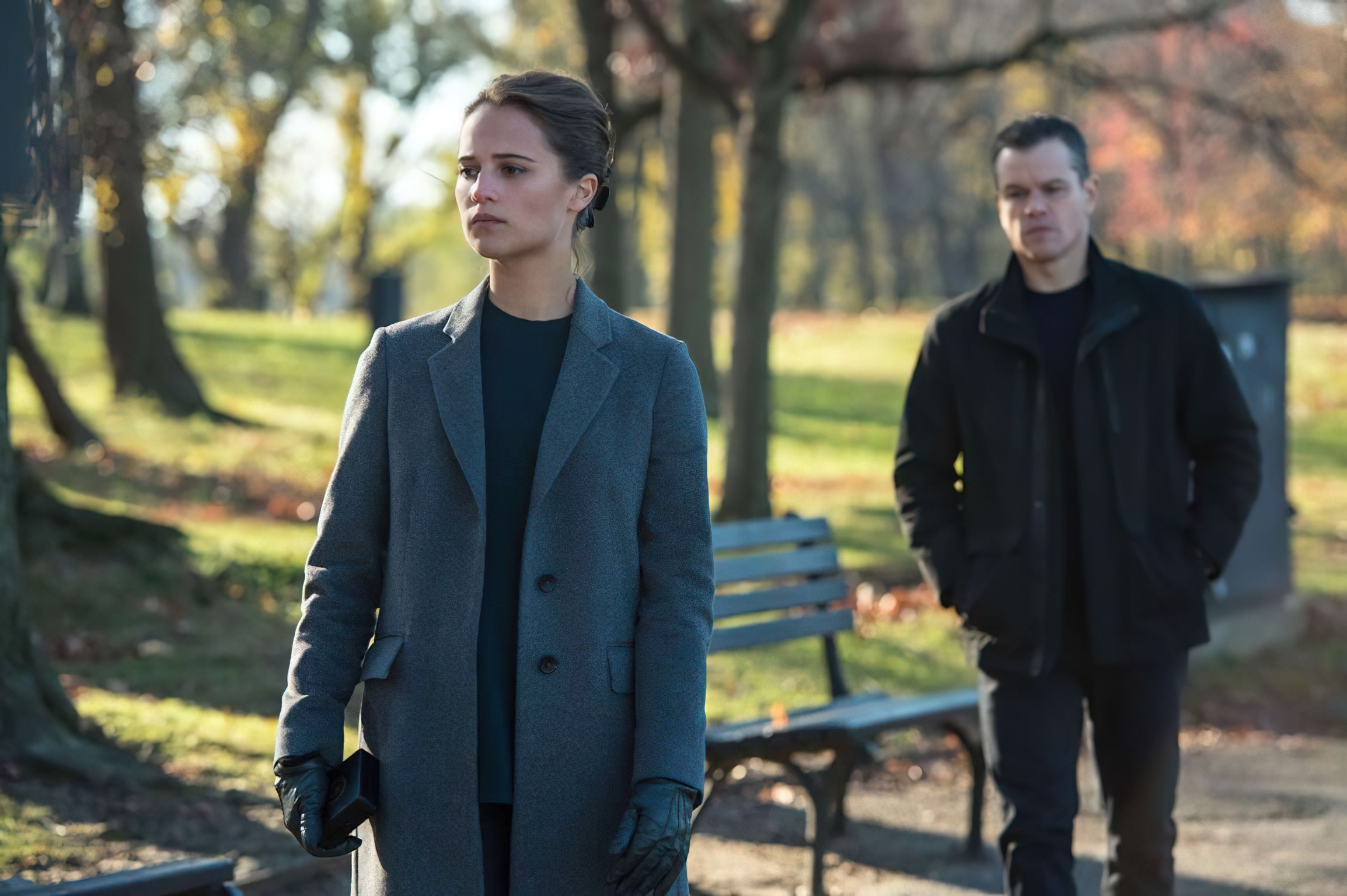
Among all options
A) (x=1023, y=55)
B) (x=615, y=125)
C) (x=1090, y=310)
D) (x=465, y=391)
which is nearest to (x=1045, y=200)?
(x=1090, y=310)

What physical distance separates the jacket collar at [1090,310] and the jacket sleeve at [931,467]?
0.64 ft

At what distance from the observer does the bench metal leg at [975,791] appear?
5422 millimetres

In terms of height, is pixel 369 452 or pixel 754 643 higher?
pixel 369 452

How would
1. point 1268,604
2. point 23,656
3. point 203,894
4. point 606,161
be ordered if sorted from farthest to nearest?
point 1268,604 < point 23,656 < point 203,894 < point 606,161

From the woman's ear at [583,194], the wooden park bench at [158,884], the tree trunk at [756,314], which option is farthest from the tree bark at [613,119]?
the woman's ear at [583,194]

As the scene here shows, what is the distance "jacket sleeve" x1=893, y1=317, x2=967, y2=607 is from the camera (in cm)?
408

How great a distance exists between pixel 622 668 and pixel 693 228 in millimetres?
15813

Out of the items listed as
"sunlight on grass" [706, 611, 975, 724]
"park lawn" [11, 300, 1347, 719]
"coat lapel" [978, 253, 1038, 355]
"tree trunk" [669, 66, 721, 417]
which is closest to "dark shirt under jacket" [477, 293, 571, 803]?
"coat lapel" [978, 253, 1038, 355]

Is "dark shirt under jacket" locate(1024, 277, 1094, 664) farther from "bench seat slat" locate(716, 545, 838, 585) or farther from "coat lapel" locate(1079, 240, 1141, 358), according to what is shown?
"bench seat slat" locate(716, 545, 838, 585)

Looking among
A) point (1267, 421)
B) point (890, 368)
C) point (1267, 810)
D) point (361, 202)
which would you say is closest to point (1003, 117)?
point (361, 202)

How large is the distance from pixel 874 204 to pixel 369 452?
54.5 m

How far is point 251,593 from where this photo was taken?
930cm

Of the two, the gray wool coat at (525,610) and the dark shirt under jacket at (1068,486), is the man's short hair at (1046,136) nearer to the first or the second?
the dark shirt under jacket at (1068,486)

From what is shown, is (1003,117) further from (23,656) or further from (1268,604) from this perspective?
(23,656)
